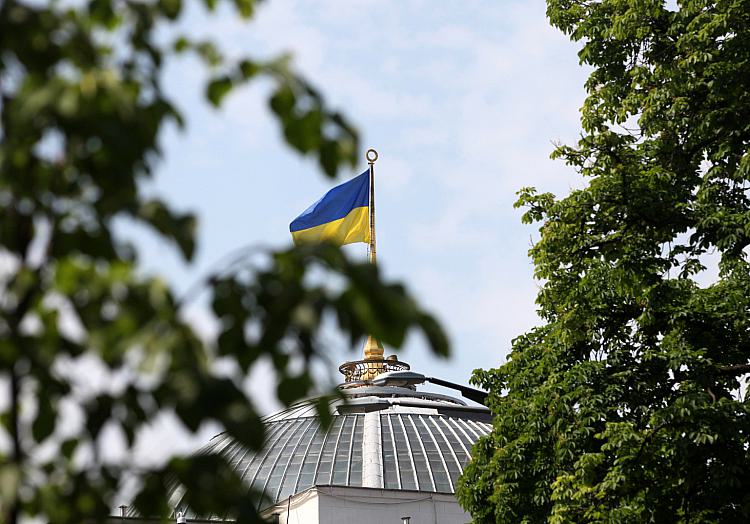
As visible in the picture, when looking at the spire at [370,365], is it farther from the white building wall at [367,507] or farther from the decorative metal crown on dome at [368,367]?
the white building wall at [367,507]

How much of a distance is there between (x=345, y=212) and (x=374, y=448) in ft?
33.2

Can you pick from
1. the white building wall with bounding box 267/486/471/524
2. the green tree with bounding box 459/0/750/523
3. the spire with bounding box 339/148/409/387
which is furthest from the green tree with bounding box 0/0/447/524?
the spire with bounding box 339/148/409/387

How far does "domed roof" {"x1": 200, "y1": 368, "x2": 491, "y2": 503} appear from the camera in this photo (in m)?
45.9

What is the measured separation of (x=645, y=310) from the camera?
1883 cm


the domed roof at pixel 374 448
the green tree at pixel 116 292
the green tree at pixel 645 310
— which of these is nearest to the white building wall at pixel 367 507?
the domed roof at pixel 374 448

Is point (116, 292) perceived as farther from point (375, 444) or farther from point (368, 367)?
point (368, 367)

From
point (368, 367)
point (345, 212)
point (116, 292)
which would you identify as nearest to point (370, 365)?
point (368, 367)

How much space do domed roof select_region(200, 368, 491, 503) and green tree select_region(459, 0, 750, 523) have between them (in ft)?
79.2

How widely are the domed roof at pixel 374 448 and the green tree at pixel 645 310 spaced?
79.2 ft

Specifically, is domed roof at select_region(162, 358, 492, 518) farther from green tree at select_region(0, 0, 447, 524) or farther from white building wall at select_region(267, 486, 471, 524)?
green tree at select_region(0, 0, 447, 524)

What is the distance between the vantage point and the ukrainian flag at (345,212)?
4338 centimetres

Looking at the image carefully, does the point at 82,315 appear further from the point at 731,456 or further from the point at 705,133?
the point at 705,133

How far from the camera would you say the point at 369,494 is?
142 ft

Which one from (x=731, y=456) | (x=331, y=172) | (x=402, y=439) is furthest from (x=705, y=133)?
(x=402, y=439)
